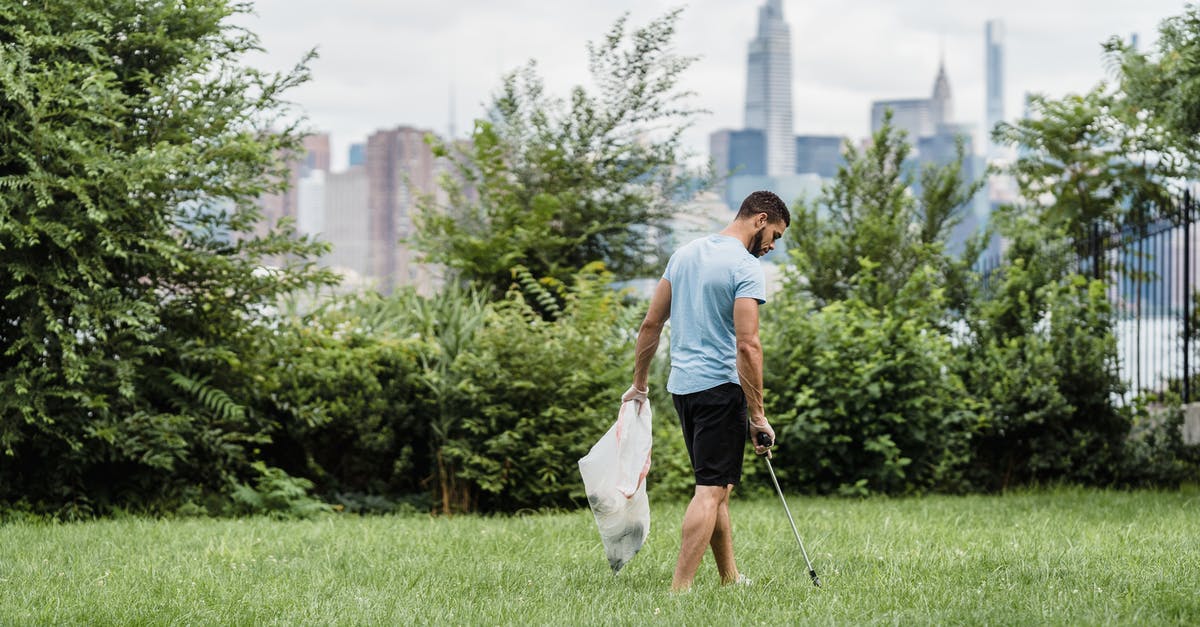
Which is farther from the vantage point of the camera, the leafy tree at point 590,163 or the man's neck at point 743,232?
the leafy tree at point 590,163

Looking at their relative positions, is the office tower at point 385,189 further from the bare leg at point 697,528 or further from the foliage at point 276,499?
the bare leg at point 697,528

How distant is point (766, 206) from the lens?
220 inches

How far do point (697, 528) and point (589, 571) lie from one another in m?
1.07

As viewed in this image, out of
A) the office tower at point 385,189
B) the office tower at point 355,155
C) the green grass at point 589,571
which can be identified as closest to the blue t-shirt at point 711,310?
the green grass at point 589,571

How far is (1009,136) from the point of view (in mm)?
15453

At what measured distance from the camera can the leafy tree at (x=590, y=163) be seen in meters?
15.6

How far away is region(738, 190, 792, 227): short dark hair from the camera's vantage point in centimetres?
558

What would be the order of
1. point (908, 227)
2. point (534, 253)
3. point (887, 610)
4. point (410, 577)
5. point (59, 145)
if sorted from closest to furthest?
point (887, 610) < point (410, 577) < point (59, 145) < point (534, 253) < point (908, 227)

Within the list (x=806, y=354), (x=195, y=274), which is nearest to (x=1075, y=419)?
(x=806, y=354)

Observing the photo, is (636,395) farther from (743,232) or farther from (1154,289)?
(1154,289)

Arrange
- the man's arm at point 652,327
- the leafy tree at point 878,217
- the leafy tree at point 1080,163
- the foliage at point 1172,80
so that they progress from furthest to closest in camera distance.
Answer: the leafy tree at point 878,217, the leafy tree at point 1080,163, the foliage at point 1172,80, the man's arm at point 652,327

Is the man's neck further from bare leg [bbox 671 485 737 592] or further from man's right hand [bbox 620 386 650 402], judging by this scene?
bare leg [bbox 671 485 737 592]

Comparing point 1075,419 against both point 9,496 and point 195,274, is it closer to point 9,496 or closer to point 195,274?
point 195,274

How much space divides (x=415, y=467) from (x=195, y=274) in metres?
2.50
